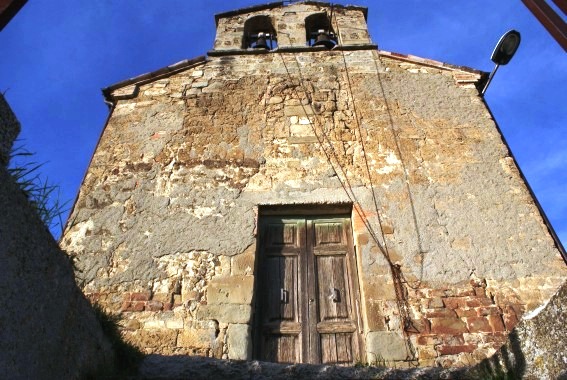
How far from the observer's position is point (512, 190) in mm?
4855

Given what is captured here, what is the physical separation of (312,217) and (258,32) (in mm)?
3948

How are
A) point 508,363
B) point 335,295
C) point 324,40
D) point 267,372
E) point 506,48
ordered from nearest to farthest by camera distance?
point 508,363 → point 267,372 → point 335,295 → point 506,48 → point 324,40

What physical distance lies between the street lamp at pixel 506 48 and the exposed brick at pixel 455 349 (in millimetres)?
3609

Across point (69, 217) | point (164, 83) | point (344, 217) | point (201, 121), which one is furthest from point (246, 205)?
point (164, 83)

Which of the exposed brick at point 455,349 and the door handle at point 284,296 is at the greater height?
the door handle at point 284,296

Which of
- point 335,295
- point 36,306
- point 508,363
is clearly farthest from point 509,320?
point 36,306

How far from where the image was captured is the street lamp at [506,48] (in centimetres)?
561

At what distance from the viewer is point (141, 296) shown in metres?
4.23

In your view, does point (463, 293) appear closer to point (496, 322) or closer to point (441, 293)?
point (441, 293)

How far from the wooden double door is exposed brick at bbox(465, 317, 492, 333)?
0.96 m

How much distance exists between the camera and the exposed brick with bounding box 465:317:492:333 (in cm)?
397

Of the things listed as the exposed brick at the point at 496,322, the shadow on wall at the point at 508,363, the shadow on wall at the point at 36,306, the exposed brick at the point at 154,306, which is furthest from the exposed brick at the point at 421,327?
the shadow on wall at the point at 36,306

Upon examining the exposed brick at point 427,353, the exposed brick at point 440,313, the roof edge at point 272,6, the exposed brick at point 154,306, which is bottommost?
the exposed brick at point 427,353

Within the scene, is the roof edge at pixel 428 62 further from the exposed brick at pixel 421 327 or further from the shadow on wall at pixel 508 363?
the shadow on wall at pixel 508 363
